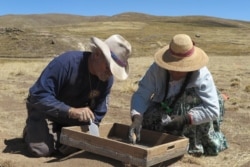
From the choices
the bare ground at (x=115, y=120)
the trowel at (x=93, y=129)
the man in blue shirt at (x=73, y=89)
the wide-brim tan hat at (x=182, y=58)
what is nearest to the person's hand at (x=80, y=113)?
the man in blue shirt at (x=73, y=89)

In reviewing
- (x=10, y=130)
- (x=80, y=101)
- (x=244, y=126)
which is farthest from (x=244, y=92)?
(x=80, y=101)

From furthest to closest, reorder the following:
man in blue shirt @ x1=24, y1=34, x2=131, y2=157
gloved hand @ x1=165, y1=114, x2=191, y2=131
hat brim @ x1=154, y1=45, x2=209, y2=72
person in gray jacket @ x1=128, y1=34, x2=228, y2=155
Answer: gloved hand @ x1=165, y1=114, x2=191, y2=131, person in gray jacket @ x1=128, y1=34, x2=228, y2=155, hat brim @ x1=154, y1=45, x2=209, y2=72, man in blue shirt @ x1=24, y1=34, x2=131, y2=157

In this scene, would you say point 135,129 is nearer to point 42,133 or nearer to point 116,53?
point 116,53

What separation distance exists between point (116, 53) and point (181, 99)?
1.03 m

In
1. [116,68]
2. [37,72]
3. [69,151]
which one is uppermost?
[116,68]

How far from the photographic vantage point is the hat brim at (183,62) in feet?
17.6

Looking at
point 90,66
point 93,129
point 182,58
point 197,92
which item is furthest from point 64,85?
point 197,92

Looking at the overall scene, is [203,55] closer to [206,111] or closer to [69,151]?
[206,111]

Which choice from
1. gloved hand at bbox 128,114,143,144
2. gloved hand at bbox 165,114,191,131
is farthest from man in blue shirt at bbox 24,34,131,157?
gloved hand at bbox 165,114,191,131

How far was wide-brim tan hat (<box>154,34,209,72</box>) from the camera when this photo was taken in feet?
17.6

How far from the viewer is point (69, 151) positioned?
5.61 m

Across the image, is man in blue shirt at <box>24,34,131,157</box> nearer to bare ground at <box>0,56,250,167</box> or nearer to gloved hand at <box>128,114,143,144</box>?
bare ground at <box>0,56,250,167</box>

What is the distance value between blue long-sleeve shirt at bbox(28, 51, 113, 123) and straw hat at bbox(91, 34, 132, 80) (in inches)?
17.5

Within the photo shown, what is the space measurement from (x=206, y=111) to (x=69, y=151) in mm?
1583
